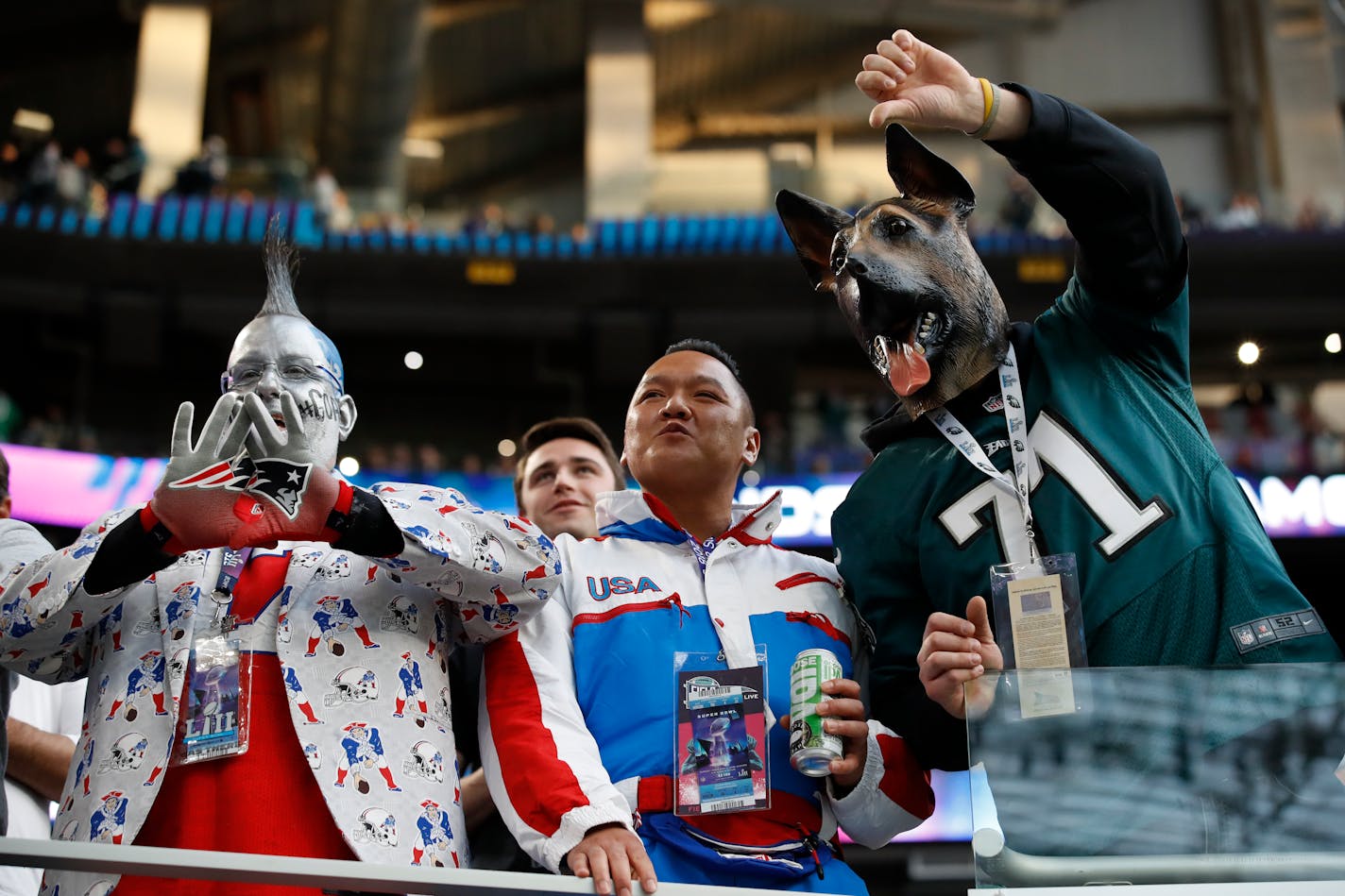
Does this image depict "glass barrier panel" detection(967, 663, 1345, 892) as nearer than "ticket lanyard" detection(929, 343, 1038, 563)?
Yes

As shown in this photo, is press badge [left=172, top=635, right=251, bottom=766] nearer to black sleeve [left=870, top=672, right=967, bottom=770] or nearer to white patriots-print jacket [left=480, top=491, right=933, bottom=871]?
white patriots-print jacket [left=480, top=491, right=933, bottom=871]

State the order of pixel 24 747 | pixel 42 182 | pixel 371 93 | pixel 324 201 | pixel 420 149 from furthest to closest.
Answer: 1. pixel 420 149
2. pixel 371 93
3. pixel 324 201
4. pixel 42 182
5. pixel 24 747

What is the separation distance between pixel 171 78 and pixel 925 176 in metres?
18.5

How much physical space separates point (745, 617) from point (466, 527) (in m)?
0.59

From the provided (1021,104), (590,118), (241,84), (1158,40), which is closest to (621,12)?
(590,118)

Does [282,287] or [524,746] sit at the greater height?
[282,287]

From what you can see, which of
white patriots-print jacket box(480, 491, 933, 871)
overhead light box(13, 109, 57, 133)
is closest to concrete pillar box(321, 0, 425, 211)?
overhead light box(13, 109, 57, 133)

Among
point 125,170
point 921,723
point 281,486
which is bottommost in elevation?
point 921,723

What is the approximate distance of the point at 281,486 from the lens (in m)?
2.19

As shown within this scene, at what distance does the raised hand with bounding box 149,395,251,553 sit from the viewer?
2205 millimetres

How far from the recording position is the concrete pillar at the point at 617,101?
1881cm

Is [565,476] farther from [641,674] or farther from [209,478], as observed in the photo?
[209,478]

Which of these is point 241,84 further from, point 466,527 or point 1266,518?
point 466,527

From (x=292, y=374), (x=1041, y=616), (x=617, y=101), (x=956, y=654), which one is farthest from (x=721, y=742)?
(x=617, y=101)
